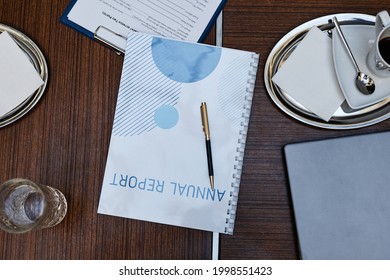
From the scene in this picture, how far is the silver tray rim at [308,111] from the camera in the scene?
53 centimetres

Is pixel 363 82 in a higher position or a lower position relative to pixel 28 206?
higher

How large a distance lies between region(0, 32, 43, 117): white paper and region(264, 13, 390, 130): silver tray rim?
31cm

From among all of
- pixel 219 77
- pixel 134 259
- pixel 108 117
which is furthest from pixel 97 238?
pixel 219 77

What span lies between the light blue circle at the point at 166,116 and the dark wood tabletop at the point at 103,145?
6 cm

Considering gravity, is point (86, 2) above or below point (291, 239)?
above

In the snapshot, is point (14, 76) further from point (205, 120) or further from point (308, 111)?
point (308, 111)

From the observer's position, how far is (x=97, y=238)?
0.54 metres

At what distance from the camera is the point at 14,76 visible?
21.7 inches

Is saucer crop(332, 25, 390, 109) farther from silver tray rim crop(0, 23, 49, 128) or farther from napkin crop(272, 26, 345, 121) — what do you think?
silver tray rim crop(0, 23, 49, 128)

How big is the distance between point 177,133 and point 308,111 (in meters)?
0.17

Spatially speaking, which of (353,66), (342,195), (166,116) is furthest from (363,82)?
(166,116)

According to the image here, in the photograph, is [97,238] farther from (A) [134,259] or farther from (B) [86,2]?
(B) [86,2]
